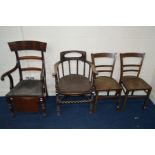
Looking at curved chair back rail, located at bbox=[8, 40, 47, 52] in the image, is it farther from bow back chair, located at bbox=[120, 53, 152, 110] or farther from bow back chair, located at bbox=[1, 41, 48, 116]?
bow back chair, located at bbox=[120, 53, 152, 110]

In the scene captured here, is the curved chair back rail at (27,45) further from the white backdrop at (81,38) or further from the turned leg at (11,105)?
the turned leg at (11,105)

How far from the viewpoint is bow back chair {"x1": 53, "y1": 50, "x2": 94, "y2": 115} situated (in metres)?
1.92

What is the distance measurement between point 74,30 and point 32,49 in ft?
2.26

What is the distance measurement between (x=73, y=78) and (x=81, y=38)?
2.09 ft

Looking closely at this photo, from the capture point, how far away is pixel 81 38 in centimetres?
214

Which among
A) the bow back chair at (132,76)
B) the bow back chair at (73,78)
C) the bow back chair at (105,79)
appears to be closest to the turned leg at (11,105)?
the bow back chair at (73,78)

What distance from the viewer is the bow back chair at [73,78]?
192 centimetres

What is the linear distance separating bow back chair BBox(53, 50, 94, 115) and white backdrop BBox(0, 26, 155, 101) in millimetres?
159

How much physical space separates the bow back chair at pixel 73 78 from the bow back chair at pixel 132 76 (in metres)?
0.54

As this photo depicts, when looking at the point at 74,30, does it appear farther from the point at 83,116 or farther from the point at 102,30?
the point at 83,116

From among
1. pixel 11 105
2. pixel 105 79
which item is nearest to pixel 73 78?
pixel 105 79

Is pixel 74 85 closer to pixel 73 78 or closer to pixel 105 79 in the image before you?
pixel 73 78

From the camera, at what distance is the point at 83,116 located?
219 cm
